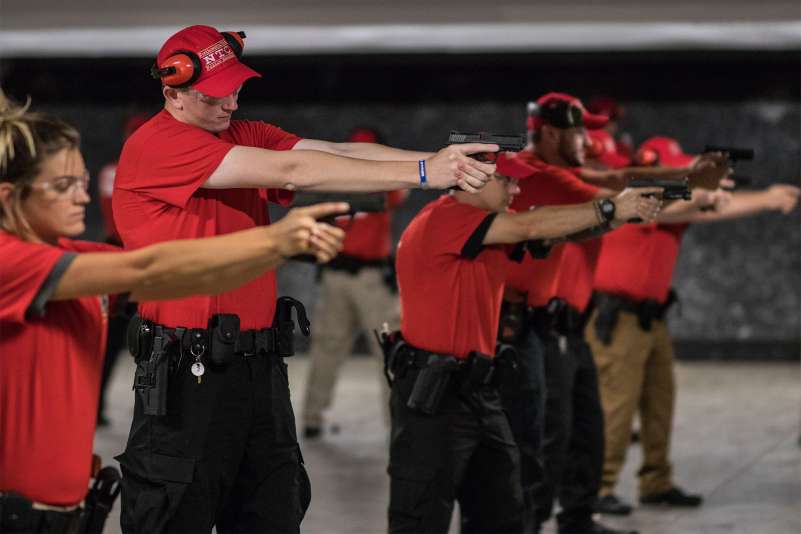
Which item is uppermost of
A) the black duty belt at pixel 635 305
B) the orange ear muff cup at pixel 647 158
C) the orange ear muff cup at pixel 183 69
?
the orange ear muff cup at pixel 647 158

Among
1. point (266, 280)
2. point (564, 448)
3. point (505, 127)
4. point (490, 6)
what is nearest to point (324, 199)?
point (266, 280)

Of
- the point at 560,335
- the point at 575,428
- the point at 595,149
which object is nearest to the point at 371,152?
the point at 560,335

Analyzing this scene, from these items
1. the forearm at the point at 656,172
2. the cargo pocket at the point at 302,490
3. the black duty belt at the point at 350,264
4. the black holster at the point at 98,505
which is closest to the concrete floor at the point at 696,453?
the black duty belt at the point at 350,264

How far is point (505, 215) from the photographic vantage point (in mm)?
4621

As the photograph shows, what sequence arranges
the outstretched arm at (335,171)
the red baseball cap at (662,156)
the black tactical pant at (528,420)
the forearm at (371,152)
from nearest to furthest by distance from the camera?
1. the outstretched arm at (335,171)
2. the forearm at (371,152)
3. the black tactical pant at (528,420)
4. the red baseball cap at (662,156)

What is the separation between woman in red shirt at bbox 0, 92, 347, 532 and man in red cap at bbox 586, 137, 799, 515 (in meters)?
3.86

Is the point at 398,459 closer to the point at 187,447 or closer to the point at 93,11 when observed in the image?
the point at 187,447

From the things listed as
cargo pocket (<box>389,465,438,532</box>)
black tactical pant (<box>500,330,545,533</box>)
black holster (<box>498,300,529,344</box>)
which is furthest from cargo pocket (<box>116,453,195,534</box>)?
black holster (<box>498,300,529,344</box>)

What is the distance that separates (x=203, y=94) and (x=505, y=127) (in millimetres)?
8099

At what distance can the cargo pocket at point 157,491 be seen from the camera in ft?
11.9

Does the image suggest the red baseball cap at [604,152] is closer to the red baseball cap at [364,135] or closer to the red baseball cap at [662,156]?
the red baseball cap at [662,156]

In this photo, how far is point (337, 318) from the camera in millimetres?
8578

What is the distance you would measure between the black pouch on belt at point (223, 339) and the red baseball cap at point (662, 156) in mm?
3638

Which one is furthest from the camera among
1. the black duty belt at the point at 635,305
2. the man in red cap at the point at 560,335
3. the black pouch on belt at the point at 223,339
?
the black duty belt at the point at 635,305
